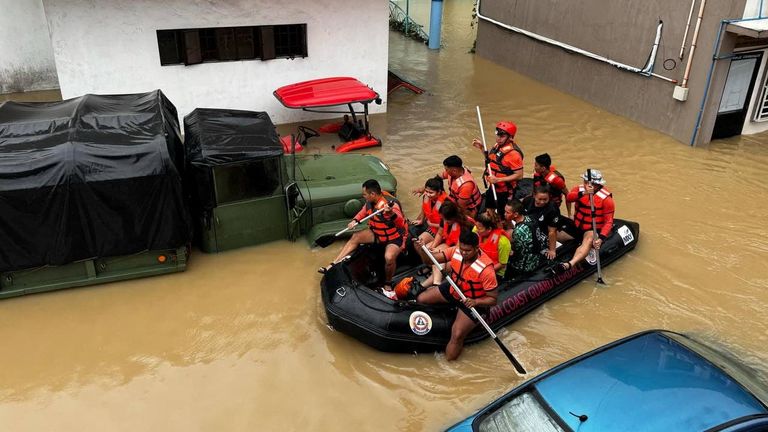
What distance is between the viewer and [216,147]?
8844 millimetres

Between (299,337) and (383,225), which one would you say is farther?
(383,225)

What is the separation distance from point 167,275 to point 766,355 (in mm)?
8289

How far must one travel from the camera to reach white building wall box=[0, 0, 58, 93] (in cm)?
1595

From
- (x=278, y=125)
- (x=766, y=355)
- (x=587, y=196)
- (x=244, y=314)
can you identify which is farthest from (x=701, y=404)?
(x=278, y=125)

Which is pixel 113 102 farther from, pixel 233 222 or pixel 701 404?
pixel 701 404

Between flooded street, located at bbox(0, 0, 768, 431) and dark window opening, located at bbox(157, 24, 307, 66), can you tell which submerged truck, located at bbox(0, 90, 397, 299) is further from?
dark window opening, located at bbox(157, 24, 307, 66)

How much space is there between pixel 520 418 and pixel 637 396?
936mm

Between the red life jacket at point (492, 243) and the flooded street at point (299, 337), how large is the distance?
1.16m

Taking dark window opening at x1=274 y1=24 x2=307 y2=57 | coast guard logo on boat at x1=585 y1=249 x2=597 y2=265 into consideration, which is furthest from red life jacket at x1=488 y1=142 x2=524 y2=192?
dark window opening at x1=274 y1=24 x2=307 y2=57

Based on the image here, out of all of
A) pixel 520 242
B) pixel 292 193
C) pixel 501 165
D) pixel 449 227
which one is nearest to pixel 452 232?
pixel 449 227

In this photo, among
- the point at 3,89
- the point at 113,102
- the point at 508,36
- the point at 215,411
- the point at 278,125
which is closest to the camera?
the point at 215,411

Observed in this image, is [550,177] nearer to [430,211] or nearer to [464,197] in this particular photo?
[464,197]

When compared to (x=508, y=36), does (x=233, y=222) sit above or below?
below

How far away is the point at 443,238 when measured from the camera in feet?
27.9
